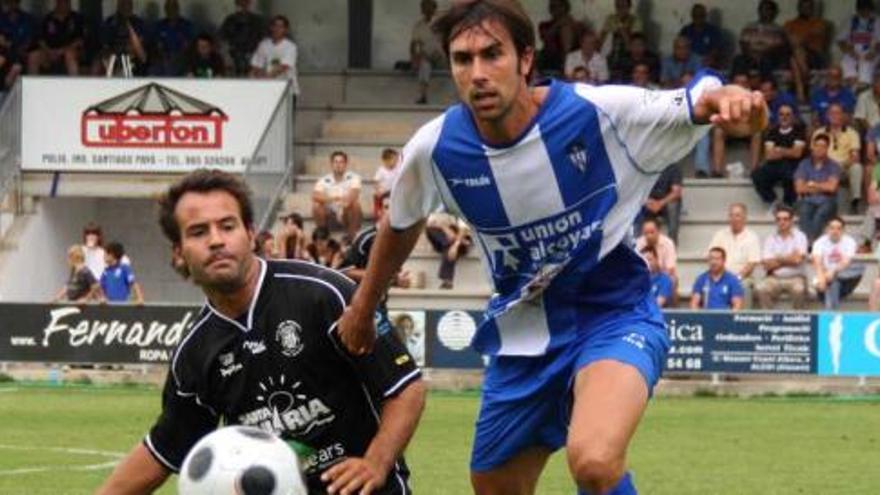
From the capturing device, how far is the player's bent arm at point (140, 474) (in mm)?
7379

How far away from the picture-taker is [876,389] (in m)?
23.4

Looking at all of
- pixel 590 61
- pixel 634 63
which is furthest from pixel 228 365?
pixel 590 61

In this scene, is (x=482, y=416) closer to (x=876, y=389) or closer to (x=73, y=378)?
(x=876, y=389)

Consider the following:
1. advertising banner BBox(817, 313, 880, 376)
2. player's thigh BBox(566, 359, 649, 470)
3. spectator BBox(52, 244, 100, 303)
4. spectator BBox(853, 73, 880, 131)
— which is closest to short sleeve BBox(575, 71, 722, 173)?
player's thigh BBox(566, 359, 649, 470)

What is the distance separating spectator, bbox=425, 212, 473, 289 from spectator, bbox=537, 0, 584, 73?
3.32 m

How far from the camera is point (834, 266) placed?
25.2m

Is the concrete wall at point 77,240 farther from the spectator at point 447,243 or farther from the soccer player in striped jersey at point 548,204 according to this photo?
the soccer player in striped jersey at point 548,204

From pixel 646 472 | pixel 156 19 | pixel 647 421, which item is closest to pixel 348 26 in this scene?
pixel 156 19

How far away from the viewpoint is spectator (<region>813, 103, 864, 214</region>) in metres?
26.8

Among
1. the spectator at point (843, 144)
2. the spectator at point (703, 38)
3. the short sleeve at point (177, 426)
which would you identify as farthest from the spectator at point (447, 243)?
the short sleeve at point (177, 426)

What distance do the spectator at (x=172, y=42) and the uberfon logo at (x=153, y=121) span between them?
1019 mm

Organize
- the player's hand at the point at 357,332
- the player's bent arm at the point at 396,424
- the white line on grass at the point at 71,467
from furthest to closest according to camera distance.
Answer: the white line on grass at the point at 71,467 → the player's hand at the point at 357,332 → the player's bent arm at the point at 396,424

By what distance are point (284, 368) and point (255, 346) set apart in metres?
0.12

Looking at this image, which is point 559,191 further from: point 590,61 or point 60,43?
point 60,43
